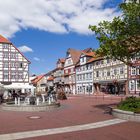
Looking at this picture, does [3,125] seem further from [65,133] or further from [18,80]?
[18,80]

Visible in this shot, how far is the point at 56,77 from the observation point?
88.0 meters

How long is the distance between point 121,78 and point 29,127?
4292 cm

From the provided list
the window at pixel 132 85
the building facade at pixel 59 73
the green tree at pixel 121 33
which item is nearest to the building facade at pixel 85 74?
the building facade at pixel 59 73

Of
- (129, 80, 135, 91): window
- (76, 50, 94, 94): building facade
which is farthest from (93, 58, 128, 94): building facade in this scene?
(76, 50, 94, 94): building facade

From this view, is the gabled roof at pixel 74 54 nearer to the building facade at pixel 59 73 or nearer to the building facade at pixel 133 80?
the building facade at pixel 59 73

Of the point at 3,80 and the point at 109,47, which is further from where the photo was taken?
the point at 3,80

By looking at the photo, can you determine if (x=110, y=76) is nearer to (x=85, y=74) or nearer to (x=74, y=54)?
(x=85, y=74)

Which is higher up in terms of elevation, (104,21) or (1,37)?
(1,37)

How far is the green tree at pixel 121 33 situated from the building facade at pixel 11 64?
45.1m

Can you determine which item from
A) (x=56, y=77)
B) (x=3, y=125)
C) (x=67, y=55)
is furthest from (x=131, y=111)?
(x=56, y=77)

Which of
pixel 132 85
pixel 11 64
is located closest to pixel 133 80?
pixel 132 85

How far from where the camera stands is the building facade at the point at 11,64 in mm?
60906

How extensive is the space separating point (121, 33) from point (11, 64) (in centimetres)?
4686

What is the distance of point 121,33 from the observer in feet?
60.4
